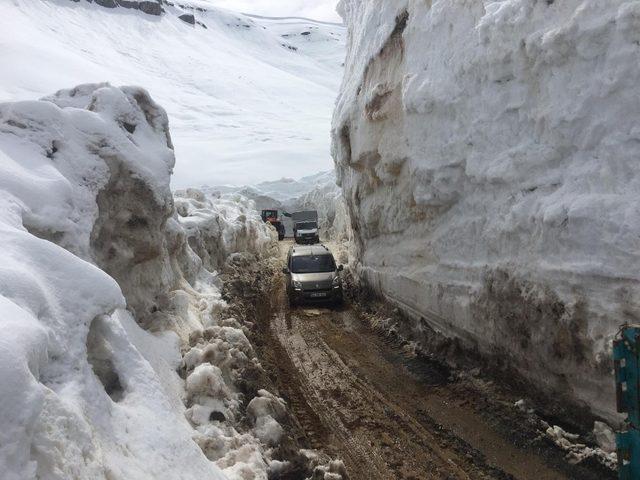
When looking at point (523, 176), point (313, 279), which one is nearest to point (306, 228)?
point (313, 279)

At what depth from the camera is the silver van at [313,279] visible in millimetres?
13695

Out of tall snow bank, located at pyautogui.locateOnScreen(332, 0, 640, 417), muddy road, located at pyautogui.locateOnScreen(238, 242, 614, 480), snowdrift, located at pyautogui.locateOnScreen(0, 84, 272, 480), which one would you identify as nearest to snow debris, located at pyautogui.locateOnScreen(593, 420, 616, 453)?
tall snow bank, located at pyautogui.locateOnScreen(332, 0, 640, 417)

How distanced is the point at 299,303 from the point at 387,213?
383cm

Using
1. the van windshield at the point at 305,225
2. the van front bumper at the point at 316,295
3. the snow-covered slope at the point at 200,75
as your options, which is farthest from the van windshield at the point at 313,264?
the snow-covered slope at the point at 200,75

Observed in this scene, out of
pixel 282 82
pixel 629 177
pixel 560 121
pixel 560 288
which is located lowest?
pixel 560 288

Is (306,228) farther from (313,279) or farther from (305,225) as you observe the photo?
(313,279)

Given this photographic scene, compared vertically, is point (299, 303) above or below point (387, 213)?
below

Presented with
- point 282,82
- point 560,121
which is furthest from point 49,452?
point 282,82

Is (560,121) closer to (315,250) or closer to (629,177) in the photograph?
(629,177)

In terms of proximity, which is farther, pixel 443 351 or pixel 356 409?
pixel 443 351

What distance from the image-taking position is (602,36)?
5.78 meters

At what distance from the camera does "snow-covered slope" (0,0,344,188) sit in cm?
5662

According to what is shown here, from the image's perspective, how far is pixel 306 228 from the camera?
3059cm

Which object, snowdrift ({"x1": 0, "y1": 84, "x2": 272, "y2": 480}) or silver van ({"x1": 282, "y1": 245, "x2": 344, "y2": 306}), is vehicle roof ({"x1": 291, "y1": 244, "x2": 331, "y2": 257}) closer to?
silver van ({"x1": 282, "y1": 245, "x2": 344, "y2": 306})
